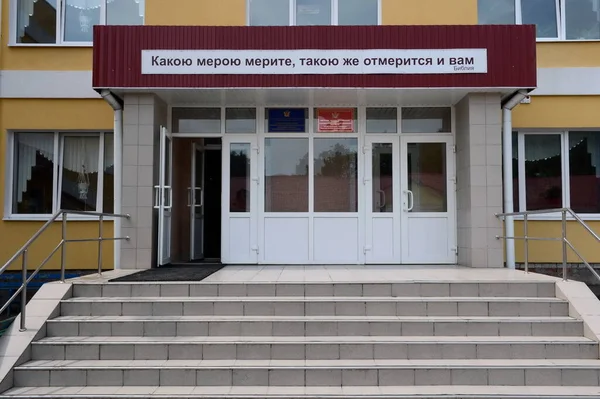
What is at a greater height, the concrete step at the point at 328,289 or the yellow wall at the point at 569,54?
the yellow wall at the point at 569,54

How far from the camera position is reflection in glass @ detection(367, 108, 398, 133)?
8.20 metres

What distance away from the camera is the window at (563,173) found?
28.3ft

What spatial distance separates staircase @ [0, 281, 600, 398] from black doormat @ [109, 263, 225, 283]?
0.38 m

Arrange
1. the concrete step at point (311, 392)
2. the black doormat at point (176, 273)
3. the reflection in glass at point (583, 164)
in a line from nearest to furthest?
the concrete step at point (311, 392) → the black doormat at point (176, 273) → the reflection in glass at point (583, 164)

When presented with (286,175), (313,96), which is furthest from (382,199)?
(313,96)

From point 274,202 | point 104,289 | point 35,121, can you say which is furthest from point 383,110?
point 35,121

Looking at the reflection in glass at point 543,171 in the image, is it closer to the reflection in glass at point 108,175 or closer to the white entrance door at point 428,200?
the white entrance door at point 428,200

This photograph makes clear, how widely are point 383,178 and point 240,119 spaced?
8.33 ft

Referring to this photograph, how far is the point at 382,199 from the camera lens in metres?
8.13

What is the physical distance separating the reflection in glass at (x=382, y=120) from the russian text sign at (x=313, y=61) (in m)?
1.10

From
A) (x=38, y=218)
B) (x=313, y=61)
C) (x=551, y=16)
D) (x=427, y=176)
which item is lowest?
(x=38, y=218)

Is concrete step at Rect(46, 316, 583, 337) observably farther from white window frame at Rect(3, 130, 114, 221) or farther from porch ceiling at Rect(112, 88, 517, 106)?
white window frame at Rect(3, 130, 114, 221)

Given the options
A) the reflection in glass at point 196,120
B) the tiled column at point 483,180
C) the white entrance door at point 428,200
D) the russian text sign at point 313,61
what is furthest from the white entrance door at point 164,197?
the tiled column at point 483,180

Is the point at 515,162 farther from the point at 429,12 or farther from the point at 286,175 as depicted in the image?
the point at 286,175
